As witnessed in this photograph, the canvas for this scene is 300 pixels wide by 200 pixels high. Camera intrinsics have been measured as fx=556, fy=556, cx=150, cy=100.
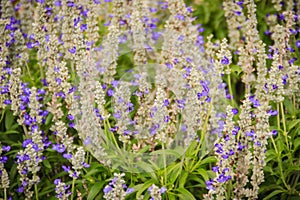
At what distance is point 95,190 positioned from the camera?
4973 millimetres

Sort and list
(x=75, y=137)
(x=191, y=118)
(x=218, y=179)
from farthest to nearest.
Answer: (x=75, y=137), (x=191, y=118), (x=218, y=179)

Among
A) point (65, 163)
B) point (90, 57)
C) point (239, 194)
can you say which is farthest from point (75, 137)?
point (239, 194)

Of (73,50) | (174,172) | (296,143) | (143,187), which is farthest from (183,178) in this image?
(73,50)

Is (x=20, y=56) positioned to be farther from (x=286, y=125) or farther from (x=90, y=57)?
(x=286, y=125)

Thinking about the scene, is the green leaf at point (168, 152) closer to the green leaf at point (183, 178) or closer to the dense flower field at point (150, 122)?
the dense flower field at point (150, 122)

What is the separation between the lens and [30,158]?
4.85 metres

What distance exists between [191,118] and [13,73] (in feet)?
5.57

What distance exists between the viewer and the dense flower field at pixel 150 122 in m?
4.61

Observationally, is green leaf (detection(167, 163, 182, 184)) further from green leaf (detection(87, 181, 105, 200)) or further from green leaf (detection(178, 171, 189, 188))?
green leaf (detection(87, 181, 105, 200))

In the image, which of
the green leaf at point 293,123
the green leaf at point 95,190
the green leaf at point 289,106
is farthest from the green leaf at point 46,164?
the green leaf at point 289,106

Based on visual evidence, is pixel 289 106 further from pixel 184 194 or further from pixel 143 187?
pixel 143 187

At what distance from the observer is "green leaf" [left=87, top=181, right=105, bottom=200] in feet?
16.2

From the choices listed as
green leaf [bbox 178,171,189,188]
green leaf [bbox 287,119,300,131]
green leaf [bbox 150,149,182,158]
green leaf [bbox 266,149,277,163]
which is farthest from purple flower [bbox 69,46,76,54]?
green leaf [bbox 287,119,300,131]

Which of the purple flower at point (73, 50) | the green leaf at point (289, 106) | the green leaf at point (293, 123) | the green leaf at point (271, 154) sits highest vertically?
the purple flower at point (73, 50)
